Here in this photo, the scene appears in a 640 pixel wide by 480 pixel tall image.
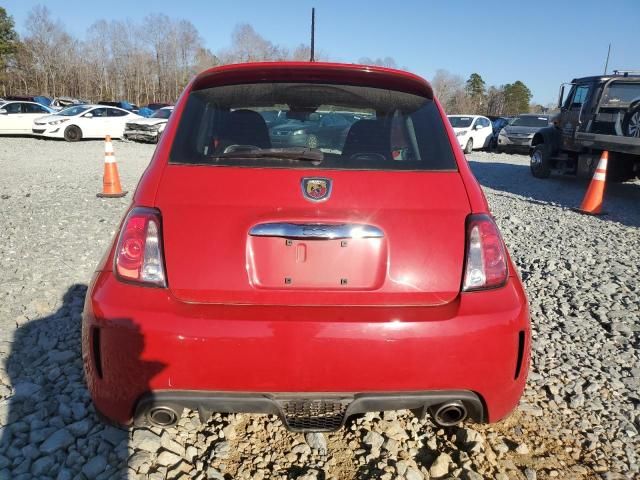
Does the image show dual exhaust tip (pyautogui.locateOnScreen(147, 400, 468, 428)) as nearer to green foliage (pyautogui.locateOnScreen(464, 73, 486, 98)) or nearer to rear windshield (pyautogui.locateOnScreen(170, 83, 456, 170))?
rear windshield (pyautogui.locateOnScreen(170, 83, 456, 170))

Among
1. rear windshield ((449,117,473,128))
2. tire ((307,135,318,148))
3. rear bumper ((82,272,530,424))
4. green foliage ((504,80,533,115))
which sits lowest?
rear bumper ((82,272,530,424))

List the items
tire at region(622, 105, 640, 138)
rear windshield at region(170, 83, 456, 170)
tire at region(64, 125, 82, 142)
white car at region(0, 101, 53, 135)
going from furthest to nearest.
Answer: white car at region(0, 101, 53, 135)
tire at region(64, 125, 82, 142)
tire at region(622, 105, 640, 138)
rear windshield at region(170, 83, 456, 170)

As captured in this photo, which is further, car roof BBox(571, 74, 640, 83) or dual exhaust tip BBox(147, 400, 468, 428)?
car roof BBox(571, 74, 640, 83)

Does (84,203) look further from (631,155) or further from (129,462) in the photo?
(631,155)

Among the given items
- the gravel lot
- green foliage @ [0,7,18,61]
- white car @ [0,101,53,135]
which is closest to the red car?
the gravel lot

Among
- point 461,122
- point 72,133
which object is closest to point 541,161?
point 461,122

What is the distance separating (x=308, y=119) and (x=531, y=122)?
19844mm

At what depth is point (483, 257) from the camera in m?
1.89

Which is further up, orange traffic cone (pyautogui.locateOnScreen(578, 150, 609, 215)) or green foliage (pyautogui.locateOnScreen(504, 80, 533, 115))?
green foliage (pyautogui.locateOnScreen(504, 80, 533, 115))

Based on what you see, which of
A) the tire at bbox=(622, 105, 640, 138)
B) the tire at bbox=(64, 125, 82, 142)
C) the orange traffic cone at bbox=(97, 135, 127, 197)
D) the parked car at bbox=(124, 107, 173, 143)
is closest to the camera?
the orange traffic cone at bbox=(97, 135, 127, 197)

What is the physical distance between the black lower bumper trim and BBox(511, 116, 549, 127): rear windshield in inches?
794

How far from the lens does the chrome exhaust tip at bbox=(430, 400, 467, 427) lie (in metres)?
1.88

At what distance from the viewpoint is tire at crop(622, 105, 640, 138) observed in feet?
28.1

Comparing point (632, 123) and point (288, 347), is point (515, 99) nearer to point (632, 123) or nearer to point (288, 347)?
point (632, 123)
